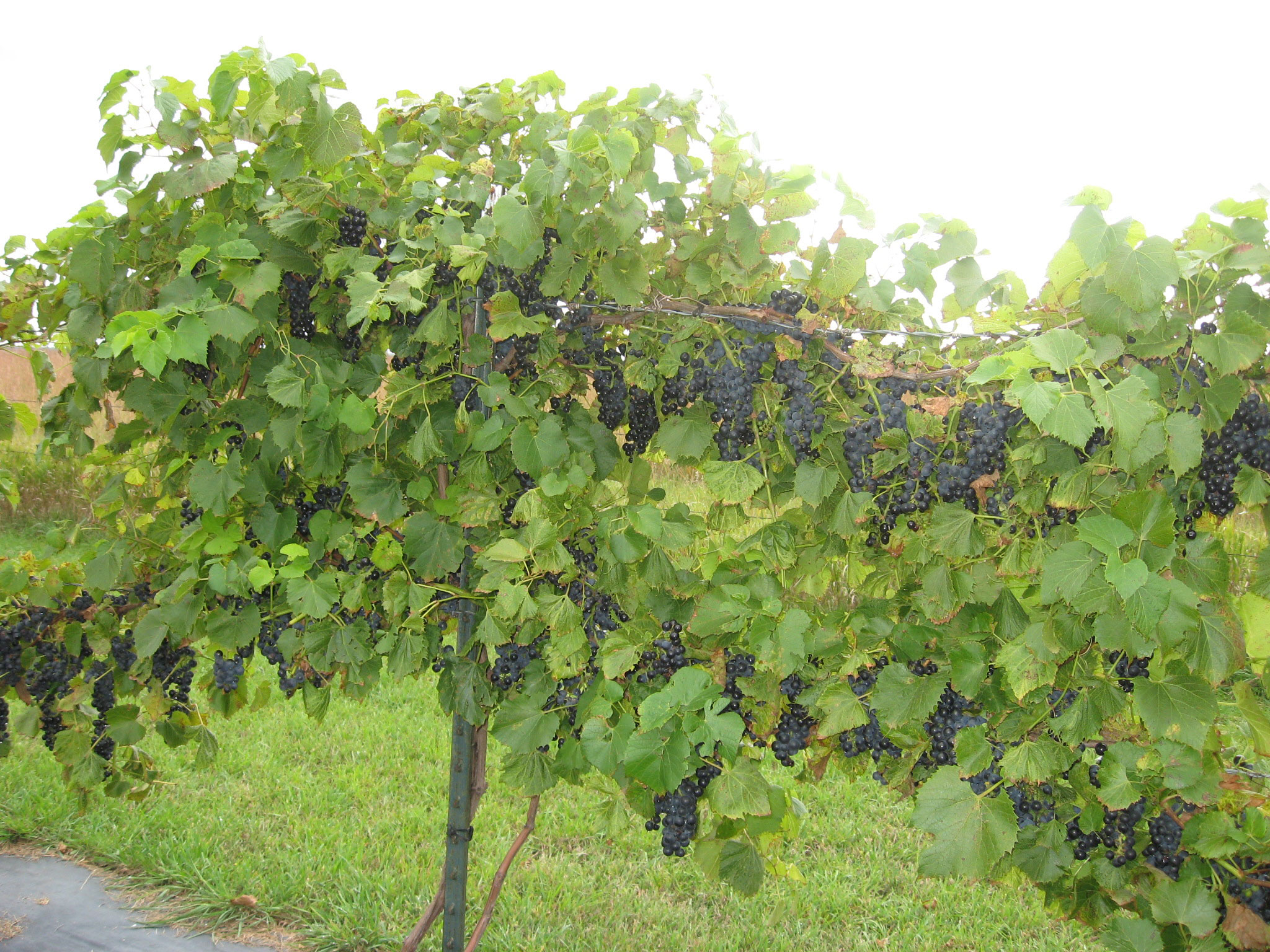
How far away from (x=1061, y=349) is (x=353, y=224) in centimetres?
146

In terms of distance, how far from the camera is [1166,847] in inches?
69.1

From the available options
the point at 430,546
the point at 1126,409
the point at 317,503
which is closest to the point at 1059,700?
the point at 1126,409

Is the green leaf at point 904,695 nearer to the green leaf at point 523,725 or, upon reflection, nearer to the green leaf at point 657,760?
the green leaf at point 657,760

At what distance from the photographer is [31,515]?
9.05m

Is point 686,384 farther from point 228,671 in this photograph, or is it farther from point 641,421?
point 228,671

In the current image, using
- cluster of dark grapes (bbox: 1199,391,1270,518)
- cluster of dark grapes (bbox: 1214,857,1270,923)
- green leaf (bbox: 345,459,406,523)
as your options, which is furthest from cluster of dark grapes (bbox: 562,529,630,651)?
cluster of dark grapes (bbox: 1214,857,1270,923)

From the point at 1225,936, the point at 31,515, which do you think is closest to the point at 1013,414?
the point at 1225,936

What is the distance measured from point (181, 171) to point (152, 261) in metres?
0.33

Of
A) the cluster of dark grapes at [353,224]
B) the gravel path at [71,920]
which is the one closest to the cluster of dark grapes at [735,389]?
the cluster of dark grapes at [353,224]

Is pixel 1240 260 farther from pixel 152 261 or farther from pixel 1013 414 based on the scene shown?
pixel 152 261

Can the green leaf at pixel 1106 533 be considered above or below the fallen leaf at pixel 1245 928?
above

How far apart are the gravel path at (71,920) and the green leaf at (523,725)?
64.9 inches

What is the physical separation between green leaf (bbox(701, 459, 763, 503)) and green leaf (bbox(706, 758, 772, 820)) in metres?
0.54

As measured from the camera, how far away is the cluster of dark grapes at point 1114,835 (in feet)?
5.79
